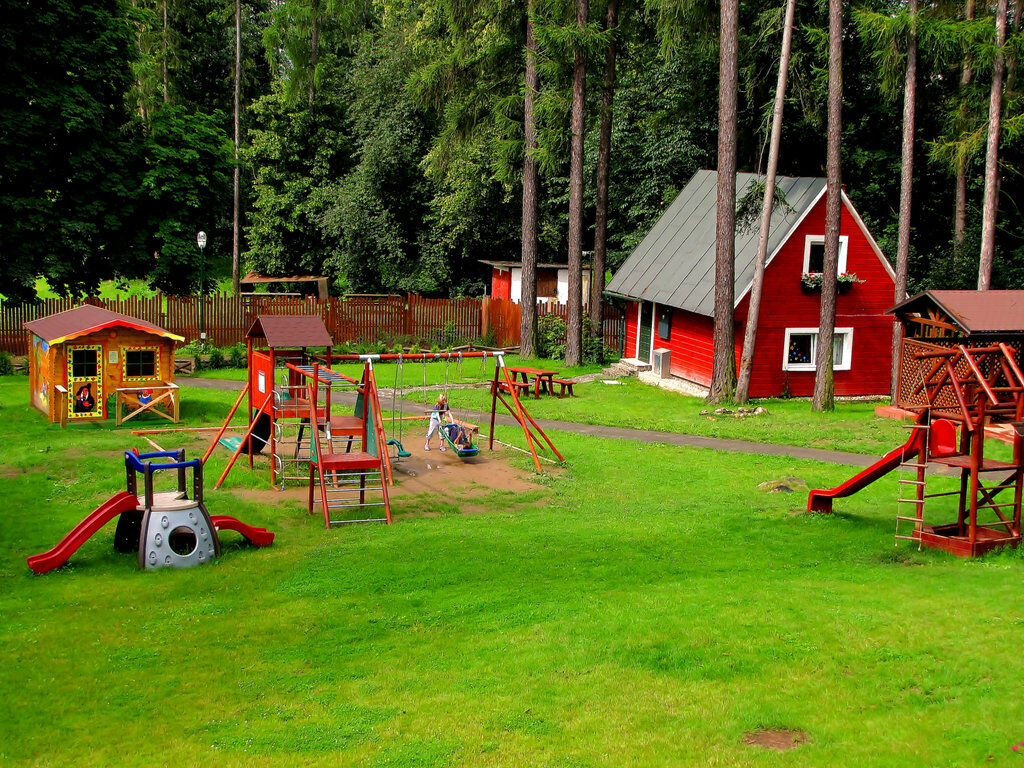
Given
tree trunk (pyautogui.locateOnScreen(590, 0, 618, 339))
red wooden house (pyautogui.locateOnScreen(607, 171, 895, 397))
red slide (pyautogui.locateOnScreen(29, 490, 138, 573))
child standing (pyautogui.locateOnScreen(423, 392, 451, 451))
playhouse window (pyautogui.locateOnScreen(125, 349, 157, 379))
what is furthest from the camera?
tree trunk (pyautogui.locateOnScreen(590, 0, 618, 339))

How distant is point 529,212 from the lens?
37250 millimetres

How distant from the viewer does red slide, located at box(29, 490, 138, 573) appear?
1250 centimetres

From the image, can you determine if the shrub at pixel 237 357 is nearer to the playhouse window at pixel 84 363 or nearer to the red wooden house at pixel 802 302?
the playhouse window at pixel 84 363

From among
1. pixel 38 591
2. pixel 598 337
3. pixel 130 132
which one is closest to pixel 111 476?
pixel 38 591

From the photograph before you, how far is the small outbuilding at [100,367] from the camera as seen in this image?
74.5ft

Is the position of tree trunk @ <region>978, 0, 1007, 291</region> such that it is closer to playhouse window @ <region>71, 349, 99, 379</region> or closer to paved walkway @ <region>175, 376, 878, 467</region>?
paved walkway @ <region>175, 376, 878, 467</region>

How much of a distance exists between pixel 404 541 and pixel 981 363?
1363cm

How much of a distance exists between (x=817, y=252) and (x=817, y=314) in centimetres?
188

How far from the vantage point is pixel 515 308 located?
41250 mm

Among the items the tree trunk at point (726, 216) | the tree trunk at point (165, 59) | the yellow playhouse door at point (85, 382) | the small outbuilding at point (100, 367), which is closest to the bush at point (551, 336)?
the tree trunk at point (726, 216)

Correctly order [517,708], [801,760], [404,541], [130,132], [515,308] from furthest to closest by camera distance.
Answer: [515,308]
[130,132]
[404,541]
[517,708]
[801,760]

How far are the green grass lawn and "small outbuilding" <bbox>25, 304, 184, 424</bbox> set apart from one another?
738cm

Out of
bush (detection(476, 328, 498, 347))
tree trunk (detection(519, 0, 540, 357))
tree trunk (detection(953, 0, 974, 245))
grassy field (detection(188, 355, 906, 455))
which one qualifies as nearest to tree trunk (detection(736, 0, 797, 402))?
grassy field (detection(188, 355, 906, 455))

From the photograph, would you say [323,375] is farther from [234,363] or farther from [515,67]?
[515,67]
